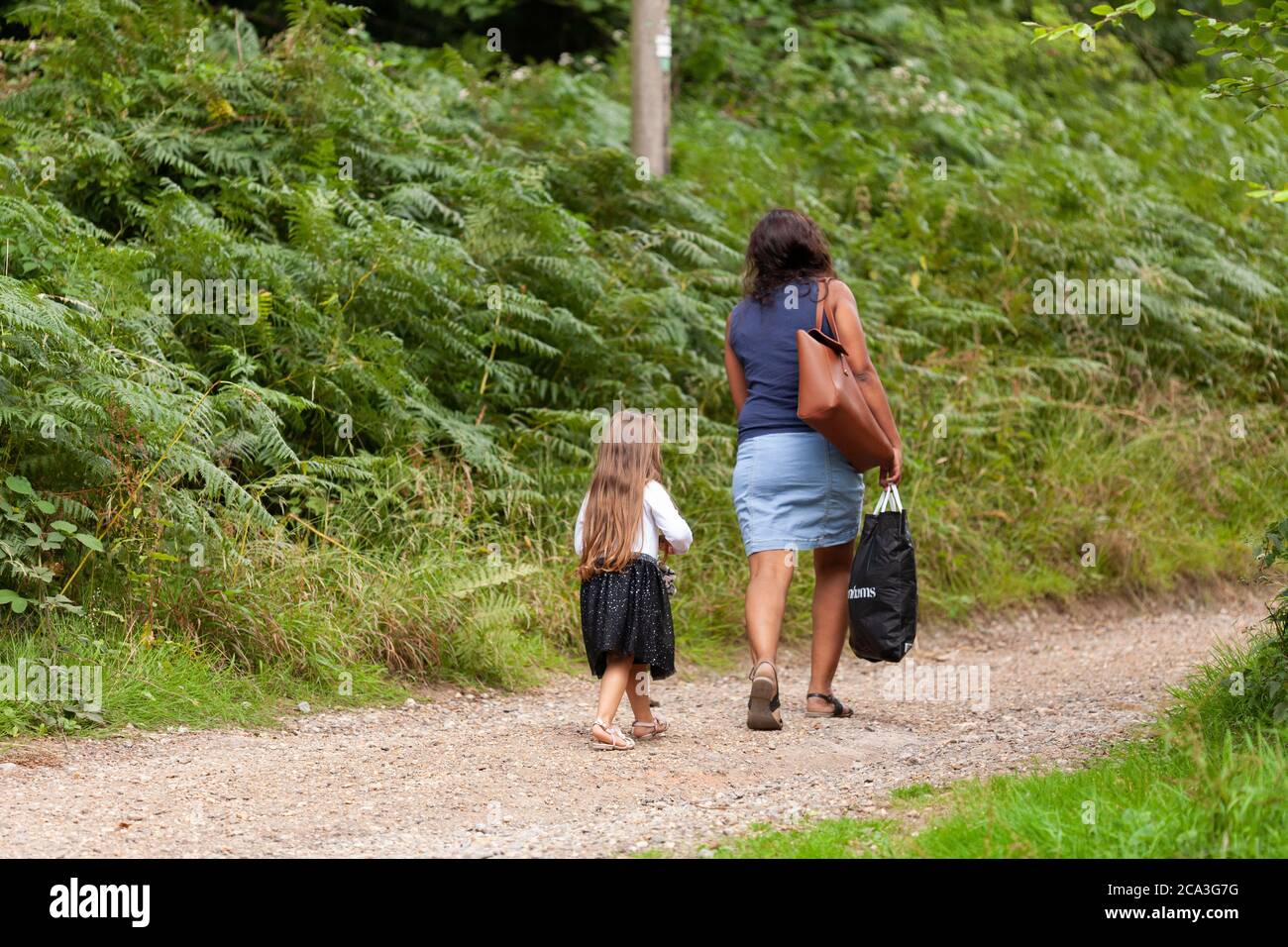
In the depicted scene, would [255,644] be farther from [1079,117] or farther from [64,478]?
[1079,117]

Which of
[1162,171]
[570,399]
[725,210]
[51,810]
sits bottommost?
[51,810]

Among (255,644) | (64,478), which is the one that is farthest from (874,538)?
(64,478)

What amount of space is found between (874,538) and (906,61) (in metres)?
9.77

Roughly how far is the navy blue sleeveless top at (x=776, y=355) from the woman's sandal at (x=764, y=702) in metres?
1.04

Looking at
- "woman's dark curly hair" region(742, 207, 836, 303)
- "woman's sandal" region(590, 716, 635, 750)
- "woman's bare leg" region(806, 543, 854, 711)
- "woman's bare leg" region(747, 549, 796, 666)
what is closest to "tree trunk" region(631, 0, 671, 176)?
"woman's dark curly hair" region(742, 207, 836, 303)

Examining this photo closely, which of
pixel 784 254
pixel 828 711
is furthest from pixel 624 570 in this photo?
pixel 784 254

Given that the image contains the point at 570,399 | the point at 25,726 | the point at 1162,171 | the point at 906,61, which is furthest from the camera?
the point at 906,61

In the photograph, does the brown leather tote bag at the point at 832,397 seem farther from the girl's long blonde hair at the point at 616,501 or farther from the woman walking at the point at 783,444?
the girl's long blonde hair at the point at 616,501

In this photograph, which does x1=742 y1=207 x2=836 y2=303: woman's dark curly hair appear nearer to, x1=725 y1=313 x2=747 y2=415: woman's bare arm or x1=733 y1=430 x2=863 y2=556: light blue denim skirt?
x1=725 y1=313 x2=747 y2=415: woman's bare arm

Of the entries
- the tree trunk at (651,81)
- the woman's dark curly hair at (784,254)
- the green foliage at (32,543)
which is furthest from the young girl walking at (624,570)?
the tree trunk at (651,81)

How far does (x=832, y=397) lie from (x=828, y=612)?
1.11 metres

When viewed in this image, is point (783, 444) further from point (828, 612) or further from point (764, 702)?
point (764, 702)

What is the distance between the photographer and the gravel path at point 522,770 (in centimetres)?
436

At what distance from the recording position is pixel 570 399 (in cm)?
857
